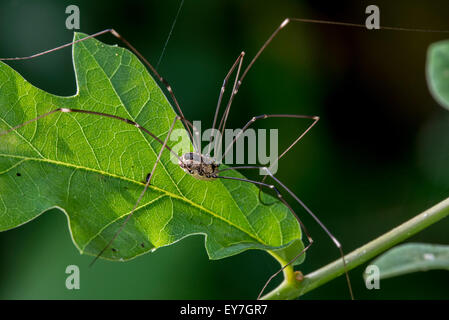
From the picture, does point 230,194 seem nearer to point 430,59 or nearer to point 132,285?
point 430,59

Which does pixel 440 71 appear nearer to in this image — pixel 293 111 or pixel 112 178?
pixel 112 178

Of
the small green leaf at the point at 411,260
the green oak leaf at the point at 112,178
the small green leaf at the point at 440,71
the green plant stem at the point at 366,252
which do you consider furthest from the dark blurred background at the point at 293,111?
the small green leaf at the point at 411,260

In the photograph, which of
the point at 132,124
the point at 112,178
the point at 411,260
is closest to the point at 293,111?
the point at 132,124

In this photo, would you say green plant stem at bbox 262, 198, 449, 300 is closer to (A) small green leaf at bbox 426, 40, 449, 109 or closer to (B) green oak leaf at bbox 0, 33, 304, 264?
(B) green oak leaf at bbox 0, 33, 304, 264

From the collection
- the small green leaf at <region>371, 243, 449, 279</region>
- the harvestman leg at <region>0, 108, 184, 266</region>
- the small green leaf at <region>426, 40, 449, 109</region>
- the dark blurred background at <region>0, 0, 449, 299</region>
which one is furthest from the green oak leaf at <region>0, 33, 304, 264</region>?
the dark blurred background at <region>0, 0, 449, 299</region>

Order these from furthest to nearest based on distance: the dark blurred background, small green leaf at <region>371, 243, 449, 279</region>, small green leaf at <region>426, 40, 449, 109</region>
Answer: the dark blurred background → small green leaf at <region>426, 40, 449, 109</region> → small green leaf at <region>371, 243, 449, 279</region>

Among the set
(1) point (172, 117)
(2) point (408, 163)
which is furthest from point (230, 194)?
(2) point (408, 163)

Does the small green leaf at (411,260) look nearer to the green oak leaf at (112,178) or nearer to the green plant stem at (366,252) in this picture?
the green plant stem at (366,252)
